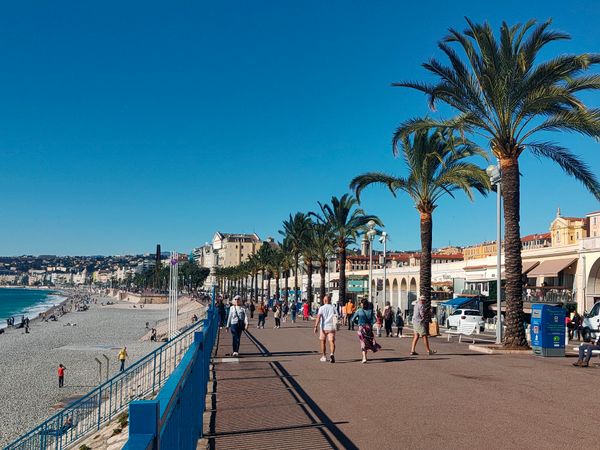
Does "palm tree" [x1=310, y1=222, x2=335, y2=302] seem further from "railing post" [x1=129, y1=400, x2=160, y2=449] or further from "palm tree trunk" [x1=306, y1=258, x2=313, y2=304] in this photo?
"railing post" [x1=129, y1=400, x2=160, y2=449]

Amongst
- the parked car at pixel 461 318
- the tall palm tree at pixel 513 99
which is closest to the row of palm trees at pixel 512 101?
the tall palm tree at pixel 513 99

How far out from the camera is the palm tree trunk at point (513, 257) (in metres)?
18.0

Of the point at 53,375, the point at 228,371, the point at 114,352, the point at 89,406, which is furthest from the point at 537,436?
the point at 114,352

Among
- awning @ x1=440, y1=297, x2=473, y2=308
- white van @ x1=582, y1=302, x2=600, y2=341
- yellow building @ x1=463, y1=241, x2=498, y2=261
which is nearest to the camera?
white van @ x1=582, y1=302, x2=600, y2=341

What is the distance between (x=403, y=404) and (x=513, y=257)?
11.0m

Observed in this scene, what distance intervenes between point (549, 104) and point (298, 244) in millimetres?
43435

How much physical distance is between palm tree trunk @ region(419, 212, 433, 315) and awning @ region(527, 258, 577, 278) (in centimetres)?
1112

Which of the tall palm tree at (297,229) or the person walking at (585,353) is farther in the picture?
the tall palm tree at (297,229)

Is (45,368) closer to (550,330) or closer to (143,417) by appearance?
(550,330)

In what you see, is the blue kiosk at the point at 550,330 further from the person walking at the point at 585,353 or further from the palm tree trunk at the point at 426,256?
the palm tree trunk at the point at 426,256

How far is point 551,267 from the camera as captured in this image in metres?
35.8

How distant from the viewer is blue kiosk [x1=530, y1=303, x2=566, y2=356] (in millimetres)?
16266

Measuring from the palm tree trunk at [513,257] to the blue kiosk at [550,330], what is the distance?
4.57 ft

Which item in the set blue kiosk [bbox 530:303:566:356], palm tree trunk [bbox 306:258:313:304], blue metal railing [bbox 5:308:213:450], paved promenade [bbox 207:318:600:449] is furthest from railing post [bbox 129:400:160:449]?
palm tree trunk [bbox 306:258:313:304]
